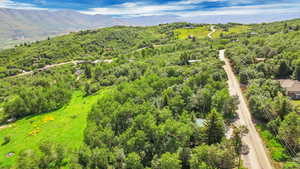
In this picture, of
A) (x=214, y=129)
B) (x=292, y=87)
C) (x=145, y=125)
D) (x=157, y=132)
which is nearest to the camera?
(x=214, y=129)

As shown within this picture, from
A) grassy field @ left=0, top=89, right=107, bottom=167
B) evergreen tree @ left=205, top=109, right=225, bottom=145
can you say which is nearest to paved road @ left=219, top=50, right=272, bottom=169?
evergreen tree @ left=205, top=109, right=225, bottom=145

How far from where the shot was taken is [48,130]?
6756cm

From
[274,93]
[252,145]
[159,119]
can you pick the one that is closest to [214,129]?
[252,145]

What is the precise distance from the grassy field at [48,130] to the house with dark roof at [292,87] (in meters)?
69.3

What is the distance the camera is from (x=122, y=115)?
151 ft

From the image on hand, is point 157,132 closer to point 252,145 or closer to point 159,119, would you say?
point 159,119

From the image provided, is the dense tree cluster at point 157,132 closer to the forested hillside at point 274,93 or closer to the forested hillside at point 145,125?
the forested hillside at point 145,125

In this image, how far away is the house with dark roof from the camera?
5462 centimetres

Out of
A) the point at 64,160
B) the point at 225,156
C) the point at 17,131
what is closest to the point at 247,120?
the point at 225,156

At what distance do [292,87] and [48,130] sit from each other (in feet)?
292

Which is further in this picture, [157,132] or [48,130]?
[48,130]

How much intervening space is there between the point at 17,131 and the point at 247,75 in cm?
9317

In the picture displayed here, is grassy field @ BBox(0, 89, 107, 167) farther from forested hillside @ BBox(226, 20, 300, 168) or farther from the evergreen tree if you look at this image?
forested hillside @ BBox(226, 20, 300, 168)

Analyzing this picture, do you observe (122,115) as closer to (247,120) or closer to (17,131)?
(247,120)
